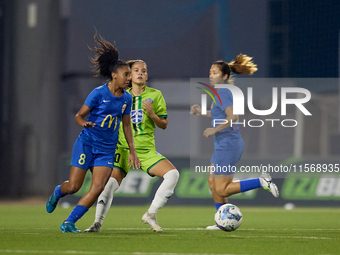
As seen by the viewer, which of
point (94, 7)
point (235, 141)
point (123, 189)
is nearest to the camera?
point (235, 141)

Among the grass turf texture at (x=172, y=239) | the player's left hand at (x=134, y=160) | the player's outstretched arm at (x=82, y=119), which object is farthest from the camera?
the player's left hand at (x=134, y=160)

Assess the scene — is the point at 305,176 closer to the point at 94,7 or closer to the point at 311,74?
the point at 311,74

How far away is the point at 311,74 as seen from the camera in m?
18.8

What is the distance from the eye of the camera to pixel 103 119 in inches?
259

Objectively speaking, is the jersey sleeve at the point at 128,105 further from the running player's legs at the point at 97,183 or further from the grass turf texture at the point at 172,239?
the grass turf texture at the point at 172,239

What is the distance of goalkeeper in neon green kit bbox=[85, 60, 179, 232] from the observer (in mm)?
6867

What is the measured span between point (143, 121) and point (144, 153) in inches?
14.0

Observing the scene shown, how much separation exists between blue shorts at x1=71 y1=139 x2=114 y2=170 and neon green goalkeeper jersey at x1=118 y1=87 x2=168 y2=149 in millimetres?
473

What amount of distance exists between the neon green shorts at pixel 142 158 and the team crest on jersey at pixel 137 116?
32cm

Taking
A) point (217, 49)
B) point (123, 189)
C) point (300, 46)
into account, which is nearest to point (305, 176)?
point (123, 189)

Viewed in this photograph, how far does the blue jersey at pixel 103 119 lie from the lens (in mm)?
6536

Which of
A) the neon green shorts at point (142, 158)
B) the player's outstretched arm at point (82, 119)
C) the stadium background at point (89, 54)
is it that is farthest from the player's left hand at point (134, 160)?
the stadium background at point (89, 54)

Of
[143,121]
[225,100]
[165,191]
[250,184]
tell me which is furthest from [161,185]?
[225,100]

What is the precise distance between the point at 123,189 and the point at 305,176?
389 centimetres
